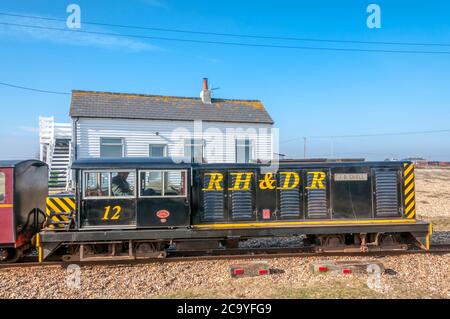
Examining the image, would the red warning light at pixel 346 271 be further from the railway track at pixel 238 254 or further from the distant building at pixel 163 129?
the distant building at pixel 163 129

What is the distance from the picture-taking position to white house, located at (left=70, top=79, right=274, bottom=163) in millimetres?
19186

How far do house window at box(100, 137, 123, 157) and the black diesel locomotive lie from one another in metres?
11.2

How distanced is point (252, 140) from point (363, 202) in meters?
12.3

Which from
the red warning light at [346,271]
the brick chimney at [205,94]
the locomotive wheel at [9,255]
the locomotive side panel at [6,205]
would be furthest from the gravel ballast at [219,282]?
the brick chimney at [205,94]

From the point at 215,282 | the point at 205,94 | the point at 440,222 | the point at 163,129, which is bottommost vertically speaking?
the point at 215,282

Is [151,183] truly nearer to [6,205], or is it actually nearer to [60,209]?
[60,209]

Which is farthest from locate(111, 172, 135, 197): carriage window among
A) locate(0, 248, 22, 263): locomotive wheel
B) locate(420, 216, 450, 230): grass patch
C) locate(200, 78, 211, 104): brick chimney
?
locate(200, 78, 211, 104): brick chimney

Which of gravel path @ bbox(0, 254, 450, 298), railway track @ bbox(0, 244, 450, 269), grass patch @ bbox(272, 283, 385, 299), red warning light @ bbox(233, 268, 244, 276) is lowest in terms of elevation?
gravel path @ bbox(0, 254, 450, 298)

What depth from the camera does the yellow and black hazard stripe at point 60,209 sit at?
848 centimetres

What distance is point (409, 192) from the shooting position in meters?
9.40

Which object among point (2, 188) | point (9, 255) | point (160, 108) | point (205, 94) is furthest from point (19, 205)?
point (205, 94)

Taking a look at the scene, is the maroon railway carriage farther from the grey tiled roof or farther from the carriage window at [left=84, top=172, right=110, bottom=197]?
the grey tiled roof

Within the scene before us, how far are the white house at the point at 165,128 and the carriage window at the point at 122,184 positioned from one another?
1186cm

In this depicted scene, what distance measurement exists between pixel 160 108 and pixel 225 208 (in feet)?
43.9
